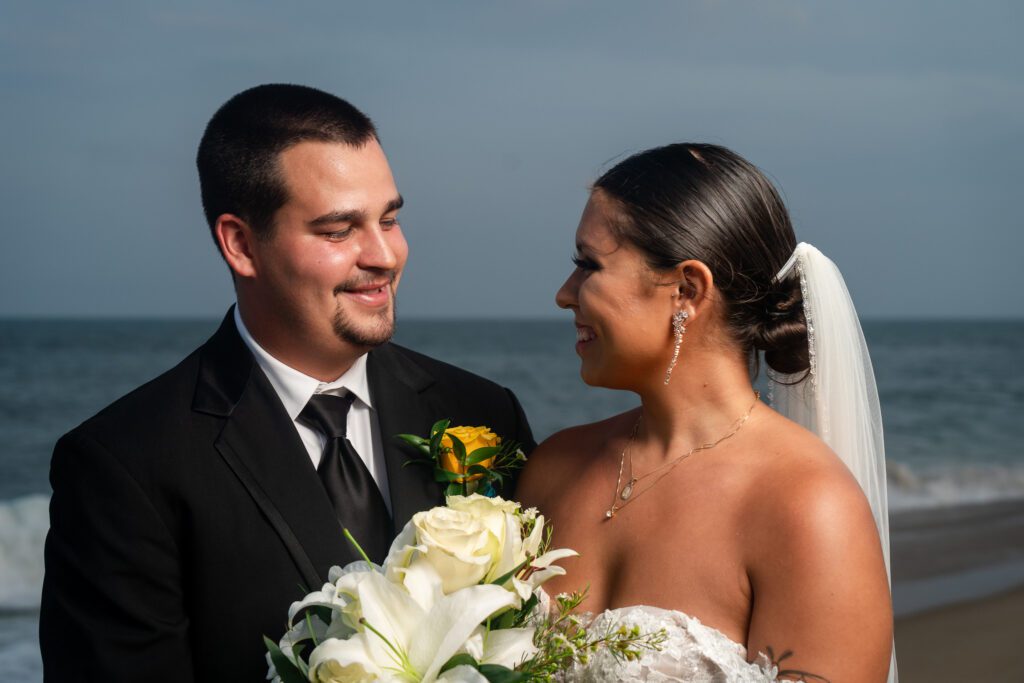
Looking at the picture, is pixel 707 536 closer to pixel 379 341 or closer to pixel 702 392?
pixel 702 392

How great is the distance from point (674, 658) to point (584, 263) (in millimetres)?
1182

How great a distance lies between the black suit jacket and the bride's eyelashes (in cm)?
91

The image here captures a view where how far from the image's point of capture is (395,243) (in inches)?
139

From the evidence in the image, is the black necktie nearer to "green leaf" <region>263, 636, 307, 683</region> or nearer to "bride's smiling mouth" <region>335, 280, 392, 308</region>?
"bride's smiling mouth" <region>335, 280, 392, 308</region>

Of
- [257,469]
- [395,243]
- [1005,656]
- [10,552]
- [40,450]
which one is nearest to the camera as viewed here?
[257,469]

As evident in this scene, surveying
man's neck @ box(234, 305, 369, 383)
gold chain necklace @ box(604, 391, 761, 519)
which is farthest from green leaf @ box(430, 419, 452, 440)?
gold chain necklace @ box(604, 391, 761, 519)

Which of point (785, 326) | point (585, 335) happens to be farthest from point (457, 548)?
point (785, 326)

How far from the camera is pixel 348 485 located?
3.37 meters

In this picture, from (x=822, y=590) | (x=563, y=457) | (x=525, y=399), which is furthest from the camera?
(x=525, y=399)

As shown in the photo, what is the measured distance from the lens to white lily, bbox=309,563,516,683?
7.60 feet

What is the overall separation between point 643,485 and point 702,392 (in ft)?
1.13

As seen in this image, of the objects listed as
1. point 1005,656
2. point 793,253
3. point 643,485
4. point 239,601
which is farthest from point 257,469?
point 1005,656

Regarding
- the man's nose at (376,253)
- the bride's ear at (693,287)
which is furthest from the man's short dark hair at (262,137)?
the bride's ear at (693,287)

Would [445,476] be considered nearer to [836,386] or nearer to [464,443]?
[464,443]
